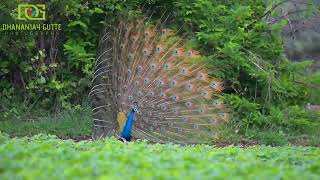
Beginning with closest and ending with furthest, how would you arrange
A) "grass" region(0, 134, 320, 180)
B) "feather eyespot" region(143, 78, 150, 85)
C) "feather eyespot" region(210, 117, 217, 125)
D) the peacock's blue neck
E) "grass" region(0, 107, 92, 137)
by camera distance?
"grass" region(0, 134, 320, 180) → the peacock's blue neck → "feather eyespot" region(210, 117, 217, 125) → "feather eyespot" region(143, 78, 150, 85) → "grass" region(0, 107, 92, 137)

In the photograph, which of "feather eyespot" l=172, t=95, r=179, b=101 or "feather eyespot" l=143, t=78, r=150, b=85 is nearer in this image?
"feather eyespot" l=172, t=95, r=179, b=101

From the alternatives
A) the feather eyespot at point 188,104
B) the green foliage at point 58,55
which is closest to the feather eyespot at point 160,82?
the feather eyespot at point 188,104

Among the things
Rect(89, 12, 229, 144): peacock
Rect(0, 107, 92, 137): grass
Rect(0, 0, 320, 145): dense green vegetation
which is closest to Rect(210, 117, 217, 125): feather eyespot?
Rect(89, 12, 229, 144): peacock

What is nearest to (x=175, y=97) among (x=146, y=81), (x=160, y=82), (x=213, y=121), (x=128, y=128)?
(x=160, y=82)

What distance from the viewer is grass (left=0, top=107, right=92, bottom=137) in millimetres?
11703

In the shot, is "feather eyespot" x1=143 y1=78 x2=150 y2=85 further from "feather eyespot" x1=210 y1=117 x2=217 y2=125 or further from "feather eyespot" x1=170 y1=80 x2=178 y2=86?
"feather eyespot" x1=210 y1=117 x2=217 y2=125

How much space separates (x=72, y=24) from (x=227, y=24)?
147 inches

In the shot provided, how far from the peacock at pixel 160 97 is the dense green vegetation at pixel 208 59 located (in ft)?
4.85

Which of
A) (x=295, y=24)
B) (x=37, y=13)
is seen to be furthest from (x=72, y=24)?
(x=295, y=24)

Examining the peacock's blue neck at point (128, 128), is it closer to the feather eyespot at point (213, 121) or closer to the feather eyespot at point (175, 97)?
the feather eyespot at point (175, 97)

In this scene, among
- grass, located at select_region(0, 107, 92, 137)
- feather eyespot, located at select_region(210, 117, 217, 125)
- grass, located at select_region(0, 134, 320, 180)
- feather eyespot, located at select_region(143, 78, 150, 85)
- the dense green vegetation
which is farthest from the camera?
the dense green vegetation

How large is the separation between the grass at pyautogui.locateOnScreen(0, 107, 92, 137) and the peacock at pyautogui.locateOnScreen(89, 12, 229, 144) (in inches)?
35.7

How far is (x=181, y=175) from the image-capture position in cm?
447

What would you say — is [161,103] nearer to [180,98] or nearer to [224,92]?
[180,98]
